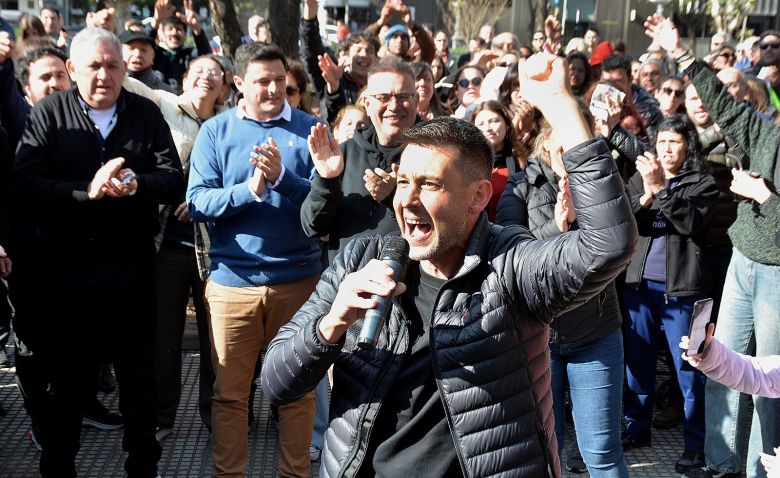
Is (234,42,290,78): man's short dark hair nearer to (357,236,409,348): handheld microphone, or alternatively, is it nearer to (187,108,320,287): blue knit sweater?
(187,108,320,287): blue knit sweater

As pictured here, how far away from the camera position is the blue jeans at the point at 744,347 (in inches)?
183

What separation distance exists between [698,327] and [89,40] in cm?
330

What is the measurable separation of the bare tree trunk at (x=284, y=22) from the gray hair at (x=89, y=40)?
22.6 ft

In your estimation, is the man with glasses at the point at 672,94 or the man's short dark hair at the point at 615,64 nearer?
the man with glasses at the point at 672,94

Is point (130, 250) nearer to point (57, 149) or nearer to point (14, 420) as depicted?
point (57, 149)

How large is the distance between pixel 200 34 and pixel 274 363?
869 centimetres

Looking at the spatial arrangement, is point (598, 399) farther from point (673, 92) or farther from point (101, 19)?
point (101, 19)

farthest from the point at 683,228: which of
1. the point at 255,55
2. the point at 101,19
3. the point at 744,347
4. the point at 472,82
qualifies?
the point at 101,19

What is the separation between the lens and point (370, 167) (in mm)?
4625

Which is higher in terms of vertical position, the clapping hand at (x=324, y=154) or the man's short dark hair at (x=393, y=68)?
the man's short dark hair at (x=393, y=68)

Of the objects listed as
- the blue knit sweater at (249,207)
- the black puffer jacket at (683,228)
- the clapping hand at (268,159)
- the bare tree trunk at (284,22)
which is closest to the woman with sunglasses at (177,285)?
the blue knit sweater at (249,207)

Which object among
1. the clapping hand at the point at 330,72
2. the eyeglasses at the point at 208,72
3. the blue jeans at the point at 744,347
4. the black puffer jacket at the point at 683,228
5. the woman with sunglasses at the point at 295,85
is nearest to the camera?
the blue jeans at the point at 744,347

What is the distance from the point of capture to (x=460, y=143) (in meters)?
2.58

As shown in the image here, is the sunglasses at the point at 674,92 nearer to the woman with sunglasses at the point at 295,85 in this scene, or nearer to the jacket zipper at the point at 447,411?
the woman with sunglasses at the point at 295,85
